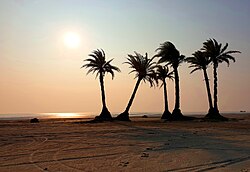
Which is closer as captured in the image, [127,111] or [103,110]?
[127,111]

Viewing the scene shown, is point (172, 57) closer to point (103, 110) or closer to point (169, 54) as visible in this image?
point (169, 54)

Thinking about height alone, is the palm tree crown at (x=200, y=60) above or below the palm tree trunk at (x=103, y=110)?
above

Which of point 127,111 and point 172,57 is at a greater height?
point 172,57

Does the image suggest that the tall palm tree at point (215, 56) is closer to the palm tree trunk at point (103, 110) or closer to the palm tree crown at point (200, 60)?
the palm tree crown at point (200, 60)

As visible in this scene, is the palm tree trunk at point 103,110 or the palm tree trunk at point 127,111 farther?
the palm tree trunk at point 103,110

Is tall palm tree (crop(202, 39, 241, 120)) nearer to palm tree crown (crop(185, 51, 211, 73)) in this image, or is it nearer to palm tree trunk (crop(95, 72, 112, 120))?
palm tree crown (crop(185, 51, 211, 73))

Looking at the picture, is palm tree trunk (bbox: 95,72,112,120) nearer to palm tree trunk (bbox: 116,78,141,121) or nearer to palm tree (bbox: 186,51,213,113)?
palm tree trunk (bbox: 116,78,141,121)

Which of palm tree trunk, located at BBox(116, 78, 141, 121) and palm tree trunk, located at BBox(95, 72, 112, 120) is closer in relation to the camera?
palm tree trunk, located at BBox(116, 78, 141, 121)

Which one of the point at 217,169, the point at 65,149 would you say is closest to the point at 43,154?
the point at 65,149

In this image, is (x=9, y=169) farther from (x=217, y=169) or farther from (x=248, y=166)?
(x=248, y=166)

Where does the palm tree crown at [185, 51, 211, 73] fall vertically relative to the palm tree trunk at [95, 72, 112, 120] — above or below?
above

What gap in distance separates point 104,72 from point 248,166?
40.8 meters

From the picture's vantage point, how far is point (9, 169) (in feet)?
34.0

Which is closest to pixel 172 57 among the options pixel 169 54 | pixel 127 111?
pixel 169 54
